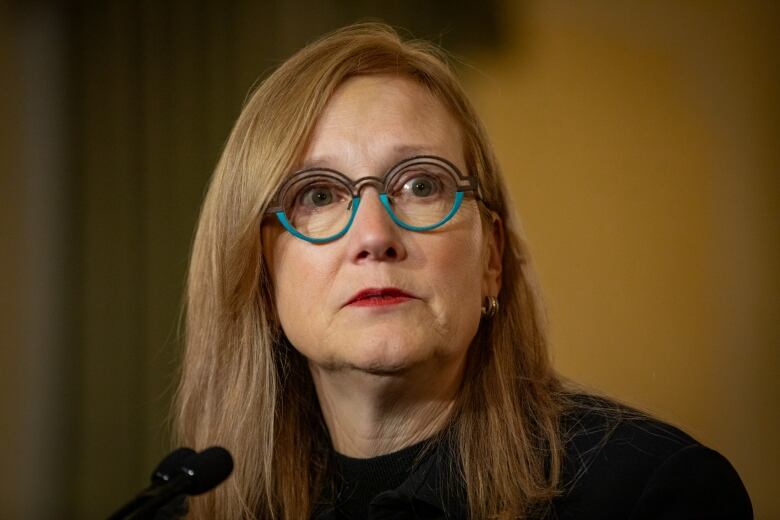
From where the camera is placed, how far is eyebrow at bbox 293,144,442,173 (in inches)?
58.1

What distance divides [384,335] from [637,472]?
44 cm

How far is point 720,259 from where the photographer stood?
2576 mm

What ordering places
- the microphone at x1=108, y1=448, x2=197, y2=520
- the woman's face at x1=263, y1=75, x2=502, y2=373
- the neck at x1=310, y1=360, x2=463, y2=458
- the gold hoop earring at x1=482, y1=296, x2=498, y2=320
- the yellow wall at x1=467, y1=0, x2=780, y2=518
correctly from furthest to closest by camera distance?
1. the yellow wall at x1=467, y1=0, x2=780, y2=518
2. the gold hoop earring at x1=482, y1=296, x2=498, y2=320
3. the neck at x1=310, y1=360, x2=463, y2=458
4. the woman's face at x1=263, y1=75, x2=502, y2=373
5. the microphone at x1=108, y1=448, x2=197, y2=520

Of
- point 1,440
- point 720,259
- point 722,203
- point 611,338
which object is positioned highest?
point 722,203

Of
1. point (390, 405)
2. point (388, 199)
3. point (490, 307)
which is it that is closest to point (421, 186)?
point (388, 199)

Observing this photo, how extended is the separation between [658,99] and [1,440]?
2224 millimetres

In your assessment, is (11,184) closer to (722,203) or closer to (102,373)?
(102,373)

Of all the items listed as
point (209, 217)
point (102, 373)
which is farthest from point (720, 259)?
point (102, 373)

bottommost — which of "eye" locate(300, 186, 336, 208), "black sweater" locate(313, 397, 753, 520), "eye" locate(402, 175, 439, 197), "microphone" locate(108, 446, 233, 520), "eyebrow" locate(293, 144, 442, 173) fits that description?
"black sweater" locate(313, 397, 753, 520)

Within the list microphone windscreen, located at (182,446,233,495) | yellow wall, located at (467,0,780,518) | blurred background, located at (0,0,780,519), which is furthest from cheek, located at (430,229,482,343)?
yellow wall, located at (467,0,780,518)

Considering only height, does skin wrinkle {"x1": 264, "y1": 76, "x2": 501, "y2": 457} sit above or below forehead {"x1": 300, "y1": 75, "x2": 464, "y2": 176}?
below

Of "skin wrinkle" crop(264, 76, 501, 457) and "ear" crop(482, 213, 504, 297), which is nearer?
"skin wrinkle" crop(264, 76, 501, 457)

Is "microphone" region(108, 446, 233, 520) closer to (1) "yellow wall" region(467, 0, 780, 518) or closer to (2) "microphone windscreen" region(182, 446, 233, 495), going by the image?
(2) "microphone windscreen" region(182, 446, 233, 495)

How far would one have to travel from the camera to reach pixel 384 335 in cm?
139
